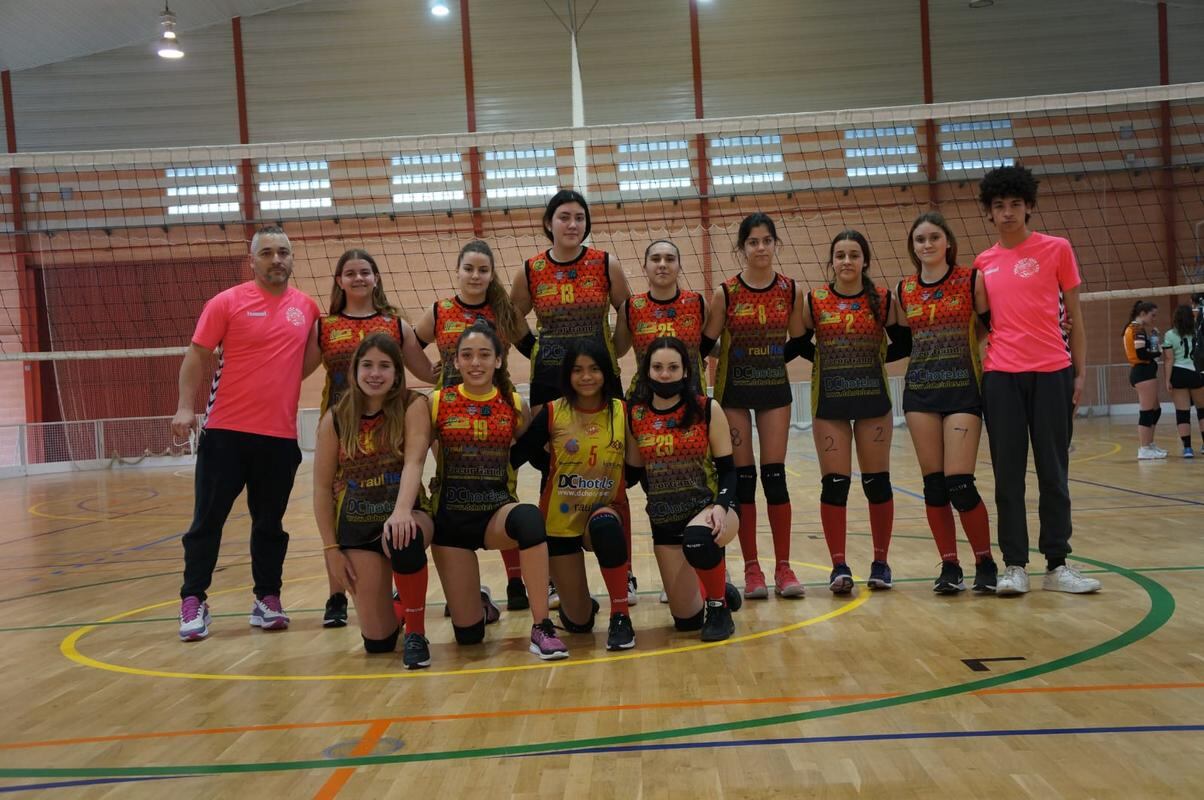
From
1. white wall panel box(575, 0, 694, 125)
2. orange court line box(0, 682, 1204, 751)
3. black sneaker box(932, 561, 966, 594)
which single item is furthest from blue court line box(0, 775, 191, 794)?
white wall panel box(575, 0, 694, 125)

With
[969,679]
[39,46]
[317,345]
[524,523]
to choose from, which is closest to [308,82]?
[39,46]

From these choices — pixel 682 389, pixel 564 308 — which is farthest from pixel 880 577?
pixel 564 308

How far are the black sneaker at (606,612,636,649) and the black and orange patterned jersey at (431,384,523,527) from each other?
2.02ft

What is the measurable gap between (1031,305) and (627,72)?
1478 centimetres

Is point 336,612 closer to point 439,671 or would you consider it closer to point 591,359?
point 439,671

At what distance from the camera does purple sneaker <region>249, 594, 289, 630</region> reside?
427 centimetres

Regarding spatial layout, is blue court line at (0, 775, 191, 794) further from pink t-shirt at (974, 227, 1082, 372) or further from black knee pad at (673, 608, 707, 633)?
pink t-shirt at (974, 227, 1082, 372)

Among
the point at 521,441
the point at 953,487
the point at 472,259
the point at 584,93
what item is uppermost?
the point at 584,93

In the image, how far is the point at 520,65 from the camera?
58.7 ft

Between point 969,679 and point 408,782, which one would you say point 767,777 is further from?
point 969,679

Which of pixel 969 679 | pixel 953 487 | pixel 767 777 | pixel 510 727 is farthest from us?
pixel 953 487

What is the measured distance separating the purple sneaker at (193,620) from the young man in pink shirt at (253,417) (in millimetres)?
19

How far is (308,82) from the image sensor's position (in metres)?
17.9

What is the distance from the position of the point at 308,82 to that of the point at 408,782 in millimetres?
17627
